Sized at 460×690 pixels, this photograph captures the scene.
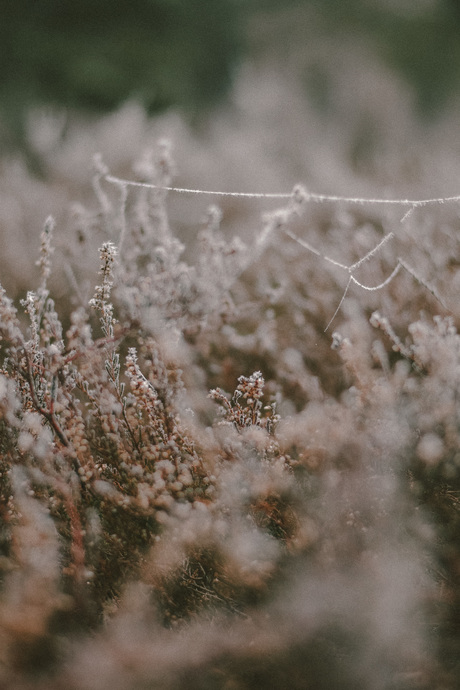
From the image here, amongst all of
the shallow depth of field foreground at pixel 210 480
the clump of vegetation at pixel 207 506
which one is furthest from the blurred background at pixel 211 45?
the clump of vegetation at pixel 207 506

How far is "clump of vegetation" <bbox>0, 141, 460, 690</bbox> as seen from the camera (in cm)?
83

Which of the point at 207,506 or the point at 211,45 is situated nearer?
the point at 207,506

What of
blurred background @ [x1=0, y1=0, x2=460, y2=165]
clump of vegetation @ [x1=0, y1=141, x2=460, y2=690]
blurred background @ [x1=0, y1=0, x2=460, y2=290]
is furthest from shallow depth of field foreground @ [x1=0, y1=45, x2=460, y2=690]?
blurred background @ [x1=0, y1=0, x2=460, y2=165]

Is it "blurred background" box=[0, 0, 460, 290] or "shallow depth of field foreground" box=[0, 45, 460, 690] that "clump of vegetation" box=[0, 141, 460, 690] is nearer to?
"shallow depth of field foreground" box=[0, 45, 460, 690]

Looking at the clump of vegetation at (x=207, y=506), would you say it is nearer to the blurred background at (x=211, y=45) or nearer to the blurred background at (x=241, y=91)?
the blurred background at (x=241, y=91)

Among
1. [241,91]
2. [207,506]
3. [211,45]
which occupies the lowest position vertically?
[207,506]

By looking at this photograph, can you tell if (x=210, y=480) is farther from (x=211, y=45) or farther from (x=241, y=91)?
(x=211, y=45)

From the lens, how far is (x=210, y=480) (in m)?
0.97

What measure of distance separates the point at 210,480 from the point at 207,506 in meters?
0.05

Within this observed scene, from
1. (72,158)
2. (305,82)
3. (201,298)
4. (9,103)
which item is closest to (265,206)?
(72,158)

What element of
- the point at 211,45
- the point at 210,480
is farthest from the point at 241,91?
the point at 210,480

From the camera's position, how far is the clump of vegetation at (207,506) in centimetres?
83

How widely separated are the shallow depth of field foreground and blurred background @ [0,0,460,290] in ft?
2.06

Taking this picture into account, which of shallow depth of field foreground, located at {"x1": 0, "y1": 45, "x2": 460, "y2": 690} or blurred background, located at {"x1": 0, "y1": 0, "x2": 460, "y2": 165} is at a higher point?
blurred background, located at {"x1": 0, "y1": 0, "x2": 460, "y2": 165}
